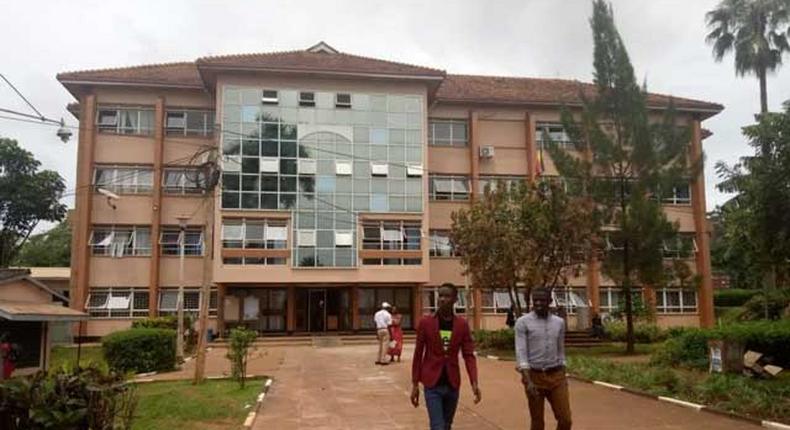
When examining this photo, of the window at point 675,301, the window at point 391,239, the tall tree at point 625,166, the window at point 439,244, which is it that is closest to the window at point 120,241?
the window at point 391,239

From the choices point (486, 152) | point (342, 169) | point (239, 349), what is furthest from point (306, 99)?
point (239, 349)

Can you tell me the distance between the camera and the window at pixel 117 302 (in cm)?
3362

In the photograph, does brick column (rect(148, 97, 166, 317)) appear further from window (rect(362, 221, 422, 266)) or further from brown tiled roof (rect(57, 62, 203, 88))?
window (rect(362, 221, 422, 266))

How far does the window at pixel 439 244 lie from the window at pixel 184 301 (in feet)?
35.4

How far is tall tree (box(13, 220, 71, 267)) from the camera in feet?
201

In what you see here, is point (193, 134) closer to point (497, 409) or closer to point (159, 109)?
point (159, 109)

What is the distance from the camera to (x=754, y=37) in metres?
33.1

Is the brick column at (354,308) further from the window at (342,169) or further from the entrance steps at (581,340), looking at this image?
the entrance steps at (581,340)

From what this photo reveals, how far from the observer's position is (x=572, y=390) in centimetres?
1323

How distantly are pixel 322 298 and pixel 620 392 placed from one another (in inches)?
933

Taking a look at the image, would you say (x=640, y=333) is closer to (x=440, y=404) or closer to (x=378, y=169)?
(x=378, y=169)

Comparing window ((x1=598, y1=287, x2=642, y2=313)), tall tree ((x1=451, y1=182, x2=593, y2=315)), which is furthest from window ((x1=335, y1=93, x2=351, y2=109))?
window ((x1=598, y1=287, x2=642, y2=313))

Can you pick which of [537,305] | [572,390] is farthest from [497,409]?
[537,305]

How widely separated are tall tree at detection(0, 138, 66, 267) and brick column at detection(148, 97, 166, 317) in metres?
6.88
